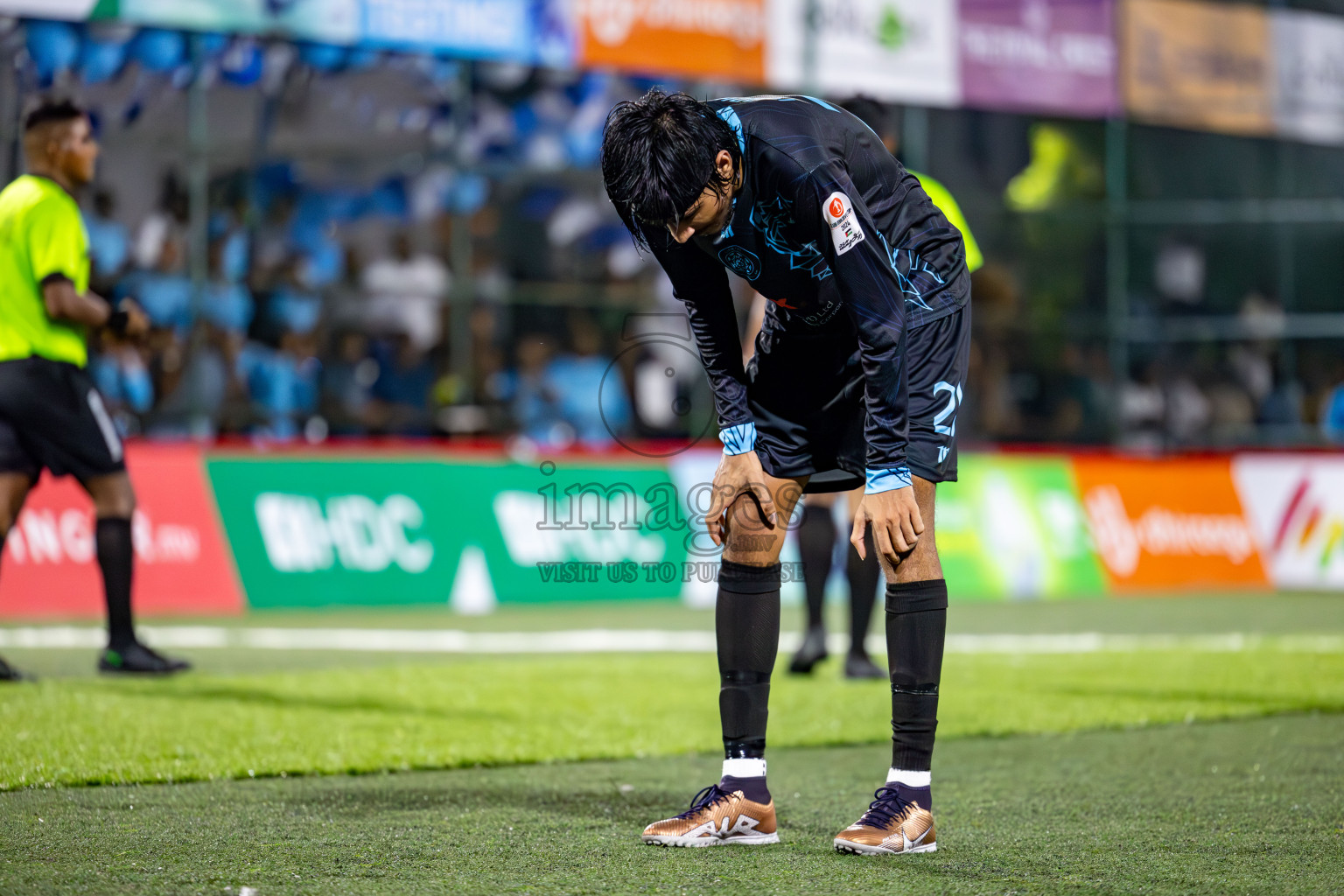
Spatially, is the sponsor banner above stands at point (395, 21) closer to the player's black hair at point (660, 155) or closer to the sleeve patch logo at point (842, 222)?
the player's black hair at point (660, 155)

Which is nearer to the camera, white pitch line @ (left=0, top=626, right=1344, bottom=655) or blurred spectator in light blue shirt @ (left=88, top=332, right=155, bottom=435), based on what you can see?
white pitch line @ (left=0, top=626, right=1344, bottom=655)

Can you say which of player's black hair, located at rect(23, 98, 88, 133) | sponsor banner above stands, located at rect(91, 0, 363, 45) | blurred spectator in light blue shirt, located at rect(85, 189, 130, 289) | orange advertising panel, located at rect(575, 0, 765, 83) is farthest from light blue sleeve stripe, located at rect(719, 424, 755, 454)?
orange advertising panel, located at rect(575, 0, 765, 83)

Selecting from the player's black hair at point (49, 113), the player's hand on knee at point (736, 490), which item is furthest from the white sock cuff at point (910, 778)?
the player's black hair at point (49, 113)

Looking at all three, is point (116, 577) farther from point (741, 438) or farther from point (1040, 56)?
point (1040, 56)

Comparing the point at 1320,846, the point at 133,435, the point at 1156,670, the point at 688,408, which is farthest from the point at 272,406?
the point at 1320,846

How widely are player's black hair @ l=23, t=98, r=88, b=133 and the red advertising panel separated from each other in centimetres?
350

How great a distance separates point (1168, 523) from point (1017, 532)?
1.48 meters

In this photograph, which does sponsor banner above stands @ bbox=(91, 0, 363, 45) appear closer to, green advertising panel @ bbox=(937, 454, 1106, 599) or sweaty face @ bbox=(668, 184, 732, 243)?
green advertising panel @ bbox=(937, 454, 1106, 599)

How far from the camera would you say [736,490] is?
3973 millimetres

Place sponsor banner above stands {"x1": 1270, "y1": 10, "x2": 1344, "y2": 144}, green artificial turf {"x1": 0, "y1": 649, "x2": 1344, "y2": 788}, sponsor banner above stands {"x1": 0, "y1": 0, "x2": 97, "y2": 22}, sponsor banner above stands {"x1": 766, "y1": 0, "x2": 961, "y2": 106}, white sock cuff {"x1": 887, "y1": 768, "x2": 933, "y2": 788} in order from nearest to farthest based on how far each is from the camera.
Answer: white sock cuff {"x1": 887, "y1": 768, "x2": 933, "y2": 788}, green artificial turf {"x1": 0, "y1": 649, "x2": 1344, "y2": 788}, sponsor banner above stands {"x1": 0, "y1": 0, "x2": 97, "y2": 22}, sponsor banner above stands {"x1": 766, "y1": 0, "x2": 961, "y2": 106}, sponsor banner above stands {"x1": 1270, "y1": 10, "x2": 1344, "y2": 144}

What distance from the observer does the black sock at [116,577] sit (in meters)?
6.90

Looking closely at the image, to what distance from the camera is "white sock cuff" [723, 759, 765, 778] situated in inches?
152

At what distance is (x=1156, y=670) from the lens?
7633mm

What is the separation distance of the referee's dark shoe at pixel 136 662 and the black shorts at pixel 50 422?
29.9 inches
